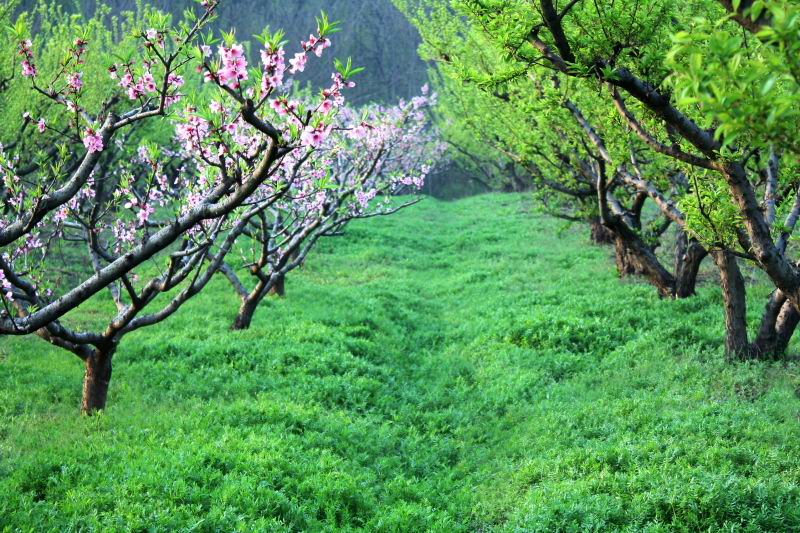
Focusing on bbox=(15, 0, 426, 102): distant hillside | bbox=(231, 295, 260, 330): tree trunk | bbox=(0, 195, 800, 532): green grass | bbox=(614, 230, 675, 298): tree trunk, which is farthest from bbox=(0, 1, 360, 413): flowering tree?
bbox=(15, 0, 426, 102): distant hillside

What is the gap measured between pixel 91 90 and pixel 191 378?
12714 mm

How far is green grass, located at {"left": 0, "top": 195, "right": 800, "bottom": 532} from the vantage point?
6523 millimetres

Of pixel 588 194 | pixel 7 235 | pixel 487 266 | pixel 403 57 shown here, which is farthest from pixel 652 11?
pixel 403 57

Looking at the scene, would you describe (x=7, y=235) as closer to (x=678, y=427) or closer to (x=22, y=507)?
(x=22, y=507)

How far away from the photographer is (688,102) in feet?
10.1

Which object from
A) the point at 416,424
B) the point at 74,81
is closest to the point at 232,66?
→ the point at 74,81

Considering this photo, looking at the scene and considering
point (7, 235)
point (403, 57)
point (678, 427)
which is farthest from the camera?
point (403, 57)

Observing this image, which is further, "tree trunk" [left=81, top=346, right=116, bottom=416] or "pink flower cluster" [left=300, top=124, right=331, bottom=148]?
"tree trunk" [left=81, top=346, right=116, bottom=416]

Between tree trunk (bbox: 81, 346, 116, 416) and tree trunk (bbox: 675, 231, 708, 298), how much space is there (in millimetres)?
11337

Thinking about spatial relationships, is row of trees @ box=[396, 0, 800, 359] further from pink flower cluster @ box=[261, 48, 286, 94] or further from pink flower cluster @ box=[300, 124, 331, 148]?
pink flower cluster @ box=[261, 48, 286, 94]

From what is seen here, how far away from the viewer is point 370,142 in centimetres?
1711

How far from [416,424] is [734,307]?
5.58 meters

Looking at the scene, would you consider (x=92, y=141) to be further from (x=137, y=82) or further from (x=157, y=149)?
(x=157, y=149)

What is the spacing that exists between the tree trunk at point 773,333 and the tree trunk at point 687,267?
3.13 m
